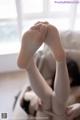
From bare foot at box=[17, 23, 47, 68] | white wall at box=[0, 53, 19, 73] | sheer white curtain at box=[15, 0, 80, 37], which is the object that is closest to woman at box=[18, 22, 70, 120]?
bare foot at box=[17, 23, 47, 68]

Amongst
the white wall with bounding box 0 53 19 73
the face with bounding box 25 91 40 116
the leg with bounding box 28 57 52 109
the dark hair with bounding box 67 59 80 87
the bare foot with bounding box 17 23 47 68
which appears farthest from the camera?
the white wall with bounding box 0 53 19 73

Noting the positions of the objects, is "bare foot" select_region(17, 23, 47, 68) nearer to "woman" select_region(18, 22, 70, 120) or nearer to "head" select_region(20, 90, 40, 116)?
"woman" select_region(18, 22, 70, 120)

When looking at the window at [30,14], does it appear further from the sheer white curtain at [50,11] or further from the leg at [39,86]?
the leg at [39,86]

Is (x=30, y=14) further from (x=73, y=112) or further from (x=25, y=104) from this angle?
(x=73, y=112)

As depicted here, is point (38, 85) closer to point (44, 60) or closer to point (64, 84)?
point (64, 84)

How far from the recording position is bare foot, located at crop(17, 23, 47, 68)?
939 mm

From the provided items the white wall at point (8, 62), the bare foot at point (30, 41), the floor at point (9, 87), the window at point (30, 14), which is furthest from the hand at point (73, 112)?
the white wall at point (8, 62)

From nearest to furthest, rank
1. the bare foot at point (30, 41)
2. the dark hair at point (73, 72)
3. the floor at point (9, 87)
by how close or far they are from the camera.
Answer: the bare foot at point (30, 41) → the dark hair at point (73, 72) → the floor at point (9, 87)

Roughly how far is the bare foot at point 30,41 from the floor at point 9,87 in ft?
2.72

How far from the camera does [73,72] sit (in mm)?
1274

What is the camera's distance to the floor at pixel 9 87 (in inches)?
69.3

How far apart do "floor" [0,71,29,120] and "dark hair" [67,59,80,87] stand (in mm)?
591

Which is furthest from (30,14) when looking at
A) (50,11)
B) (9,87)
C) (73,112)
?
(73,112)

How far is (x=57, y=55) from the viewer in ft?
3.14
